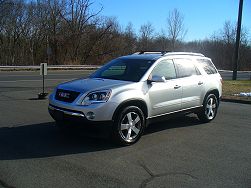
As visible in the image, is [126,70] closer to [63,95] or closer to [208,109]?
[63,95]

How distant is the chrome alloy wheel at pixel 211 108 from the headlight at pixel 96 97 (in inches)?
136

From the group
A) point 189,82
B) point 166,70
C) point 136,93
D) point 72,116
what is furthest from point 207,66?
point 72,116

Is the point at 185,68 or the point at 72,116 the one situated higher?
the point at 185,68

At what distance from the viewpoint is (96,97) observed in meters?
6.26

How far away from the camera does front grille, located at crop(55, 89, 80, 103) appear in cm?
639

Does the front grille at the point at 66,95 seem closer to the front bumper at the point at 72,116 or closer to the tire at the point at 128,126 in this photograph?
the front bumper at the point at 72,116

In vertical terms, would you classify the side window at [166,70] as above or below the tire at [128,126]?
above

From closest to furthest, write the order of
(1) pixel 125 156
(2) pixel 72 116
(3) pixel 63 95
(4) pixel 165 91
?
(1) pixel 125 156 < (2) pixel 72 116 < (3) pixel 63 95 < (4) pixel 165 91

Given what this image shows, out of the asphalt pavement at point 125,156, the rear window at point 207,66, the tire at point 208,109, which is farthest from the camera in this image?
the rear window at point 207,66

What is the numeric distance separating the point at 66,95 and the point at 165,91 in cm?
205

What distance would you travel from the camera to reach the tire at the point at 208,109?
866cm

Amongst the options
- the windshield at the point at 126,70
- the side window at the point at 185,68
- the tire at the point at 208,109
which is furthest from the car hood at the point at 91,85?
the tire at the point at 208,109

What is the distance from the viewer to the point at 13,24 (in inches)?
1844

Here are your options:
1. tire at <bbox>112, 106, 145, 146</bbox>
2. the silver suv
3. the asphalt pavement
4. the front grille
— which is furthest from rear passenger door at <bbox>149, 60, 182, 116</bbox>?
the front grille
